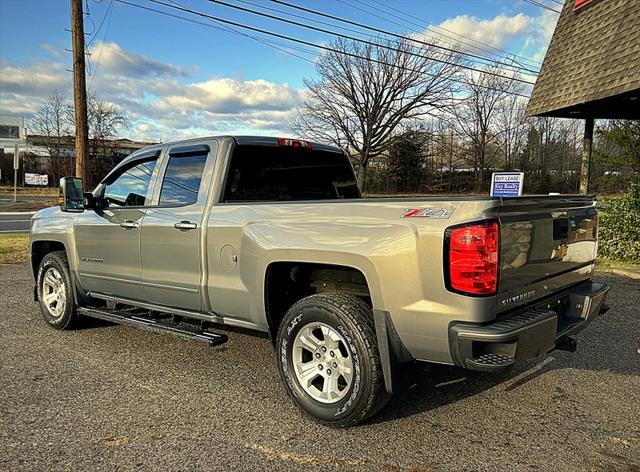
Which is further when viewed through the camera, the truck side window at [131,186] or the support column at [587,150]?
the support column at [587,150]

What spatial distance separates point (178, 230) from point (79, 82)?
10.5m

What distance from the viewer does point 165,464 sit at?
2.84 metres

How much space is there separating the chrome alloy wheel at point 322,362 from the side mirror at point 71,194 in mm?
2804

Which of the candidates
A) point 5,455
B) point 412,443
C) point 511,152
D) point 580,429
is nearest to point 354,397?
point 412,443

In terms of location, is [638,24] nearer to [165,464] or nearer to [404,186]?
[165,464]

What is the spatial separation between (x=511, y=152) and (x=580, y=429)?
52.8 metres

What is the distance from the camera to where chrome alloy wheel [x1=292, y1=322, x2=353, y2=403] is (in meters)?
3.27

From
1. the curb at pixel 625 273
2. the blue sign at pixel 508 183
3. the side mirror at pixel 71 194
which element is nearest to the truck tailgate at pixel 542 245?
the side mirror at pixel 71 194

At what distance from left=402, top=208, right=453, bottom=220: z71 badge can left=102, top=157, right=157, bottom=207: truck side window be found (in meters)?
2.70

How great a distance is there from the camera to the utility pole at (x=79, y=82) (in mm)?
12562

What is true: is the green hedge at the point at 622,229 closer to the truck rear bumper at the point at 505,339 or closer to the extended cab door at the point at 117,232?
the truck rear bumper at the point at 505,339

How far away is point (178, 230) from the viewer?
4.16m

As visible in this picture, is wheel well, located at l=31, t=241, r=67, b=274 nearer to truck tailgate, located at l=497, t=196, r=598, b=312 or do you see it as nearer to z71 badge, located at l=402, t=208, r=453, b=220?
z71 badge, located at l=402, t=208, r=453, b=220

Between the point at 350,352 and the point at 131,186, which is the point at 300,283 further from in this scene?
the point at 131,186
